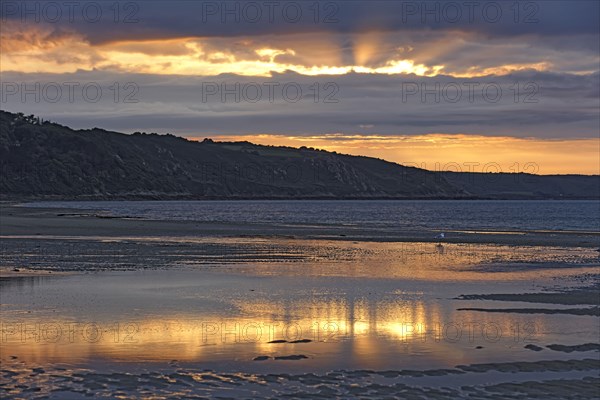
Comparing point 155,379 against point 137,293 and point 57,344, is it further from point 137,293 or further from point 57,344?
point 137,293

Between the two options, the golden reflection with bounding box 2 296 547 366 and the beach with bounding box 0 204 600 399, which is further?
the golden reflection with bounding box 2 296 547 366

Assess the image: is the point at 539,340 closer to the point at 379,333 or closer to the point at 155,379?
the point at 379,333

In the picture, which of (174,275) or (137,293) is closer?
(137,293)

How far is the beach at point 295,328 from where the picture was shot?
13.6 metres

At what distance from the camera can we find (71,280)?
27.3m

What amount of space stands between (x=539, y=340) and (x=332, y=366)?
17.7 ft

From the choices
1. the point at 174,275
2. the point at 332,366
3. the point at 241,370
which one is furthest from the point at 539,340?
the point at 174,275

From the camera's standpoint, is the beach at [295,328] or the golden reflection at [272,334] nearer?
the beach at [295,328]

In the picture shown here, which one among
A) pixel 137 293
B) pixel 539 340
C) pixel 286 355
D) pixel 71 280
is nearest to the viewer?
pixel 286 355

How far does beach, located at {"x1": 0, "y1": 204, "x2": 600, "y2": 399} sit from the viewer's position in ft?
44.6

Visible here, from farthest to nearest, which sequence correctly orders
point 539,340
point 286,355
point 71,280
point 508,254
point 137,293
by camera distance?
1. point 508,254
2. point 71,280
3. point 137,293
4. point 539,340
5. point 286,355

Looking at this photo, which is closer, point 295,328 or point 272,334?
point 272,334

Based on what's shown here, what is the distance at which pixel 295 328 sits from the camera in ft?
61.6

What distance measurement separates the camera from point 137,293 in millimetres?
24312
